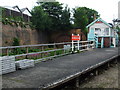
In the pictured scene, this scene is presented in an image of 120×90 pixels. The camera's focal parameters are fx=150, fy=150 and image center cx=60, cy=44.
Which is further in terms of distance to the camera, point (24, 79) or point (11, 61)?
point (11, 61)

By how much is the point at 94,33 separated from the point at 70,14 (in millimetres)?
9831

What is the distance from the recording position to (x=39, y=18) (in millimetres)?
25281

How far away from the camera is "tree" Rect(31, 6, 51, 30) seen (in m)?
25.1

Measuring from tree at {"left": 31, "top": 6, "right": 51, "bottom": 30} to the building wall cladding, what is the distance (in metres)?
1.39

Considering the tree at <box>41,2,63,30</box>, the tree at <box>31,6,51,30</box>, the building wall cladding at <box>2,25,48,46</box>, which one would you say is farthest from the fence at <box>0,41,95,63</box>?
the tree at <box>41,2,63,30</box>

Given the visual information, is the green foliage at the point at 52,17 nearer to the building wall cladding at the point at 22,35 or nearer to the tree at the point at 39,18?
the tree at the point at 39,18

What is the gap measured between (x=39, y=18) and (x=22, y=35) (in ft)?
15.6

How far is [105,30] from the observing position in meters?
18.6

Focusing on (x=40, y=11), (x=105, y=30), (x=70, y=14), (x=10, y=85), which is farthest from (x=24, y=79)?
(x=70, y=14)

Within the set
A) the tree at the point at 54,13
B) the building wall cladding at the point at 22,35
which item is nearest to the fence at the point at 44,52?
the building wall cladding at the point at 22,35

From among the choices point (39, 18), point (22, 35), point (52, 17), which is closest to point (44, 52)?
point (22, 35)

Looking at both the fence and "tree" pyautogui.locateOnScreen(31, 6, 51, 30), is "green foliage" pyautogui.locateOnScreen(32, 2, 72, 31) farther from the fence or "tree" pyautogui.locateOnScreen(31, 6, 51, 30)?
the fence

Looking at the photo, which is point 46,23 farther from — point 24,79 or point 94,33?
point 24,79

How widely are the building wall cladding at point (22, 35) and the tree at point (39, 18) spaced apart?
1.39 meters
